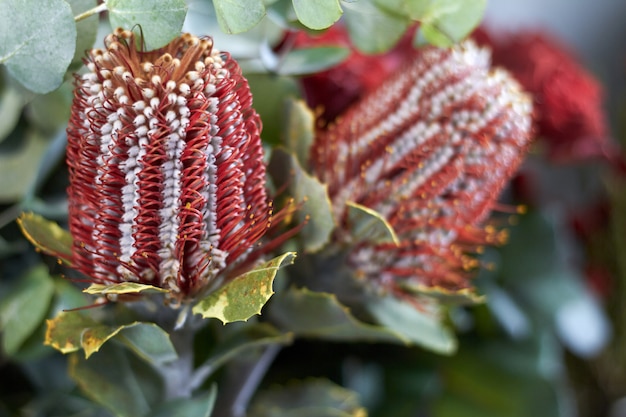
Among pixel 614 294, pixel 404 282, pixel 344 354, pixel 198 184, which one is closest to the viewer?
pixel 198 184

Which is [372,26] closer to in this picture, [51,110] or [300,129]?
[300,129]

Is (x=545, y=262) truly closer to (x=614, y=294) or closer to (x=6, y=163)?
(x=614, y=294)

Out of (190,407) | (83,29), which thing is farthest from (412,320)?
(83,29)

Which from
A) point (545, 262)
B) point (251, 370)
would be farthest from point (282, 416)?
point (545, 262)

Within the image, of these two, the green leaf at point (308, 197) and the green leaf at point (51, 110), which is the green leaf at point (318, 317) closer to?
the green leaf at point (308, 197)

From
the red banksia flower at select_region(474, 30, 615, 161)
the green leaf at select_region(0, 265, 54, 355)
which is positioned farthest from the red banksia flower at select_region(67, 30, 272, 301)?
the red banksia flower at select_region(474, 30, 615, 161)

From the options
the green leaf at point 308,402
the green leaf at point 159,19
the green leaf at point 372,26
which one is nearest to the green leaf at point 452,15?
the green leaf at point 372,26

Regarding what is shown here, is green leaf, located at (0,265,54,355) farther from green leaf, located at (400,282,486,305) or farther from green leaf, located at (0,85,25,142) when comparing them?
green leaf, located at (400,282,486,305)
